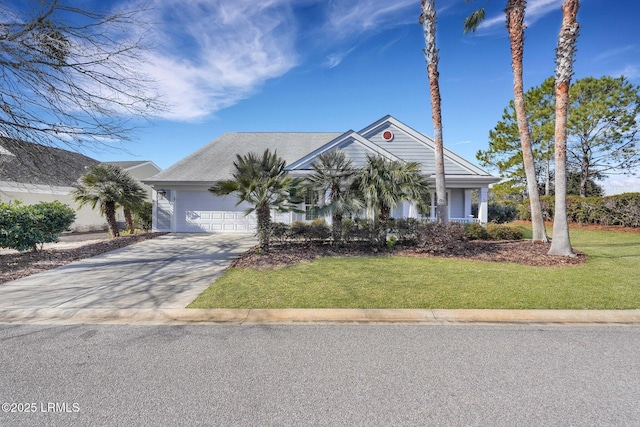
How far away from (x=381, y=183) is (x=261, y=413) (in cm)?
754

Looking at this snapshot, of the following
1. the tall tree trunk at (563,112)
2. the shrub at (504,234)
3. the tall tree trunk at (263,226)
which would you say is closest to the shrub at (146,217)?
the tall tree trunk at (263,226)

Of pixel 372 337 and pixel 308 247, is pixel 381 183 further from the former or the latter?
pixel 372 337

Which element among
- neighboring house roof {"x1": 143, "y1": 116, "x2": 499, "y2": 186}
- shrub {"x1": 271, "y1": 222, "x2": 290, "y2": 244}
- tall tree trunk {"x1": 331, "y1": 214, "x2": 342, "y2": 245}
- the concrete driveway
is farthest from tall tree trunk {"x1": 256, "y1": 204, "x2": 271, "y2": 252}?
neighboring house roof {"x1": 143, "y1": 116, "x2": 499, "y2": 186}

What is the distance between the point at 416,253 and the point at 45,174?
35.0 ft

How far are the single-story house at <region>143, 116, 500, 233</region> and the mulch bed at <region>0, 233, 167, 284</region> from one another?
4079mm

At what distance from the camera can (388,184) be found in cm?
909

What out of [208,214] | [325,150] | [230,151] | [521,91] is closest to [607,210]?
[521,91]

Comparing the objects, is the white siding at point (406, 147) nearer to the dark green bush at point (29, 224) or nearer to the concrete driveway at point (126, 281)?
the concrete driveway at point (126, 281)

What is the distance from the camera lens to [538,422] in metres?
2.38

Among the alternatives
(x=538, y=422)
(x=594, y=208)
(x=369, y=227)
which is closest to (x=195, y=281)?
(x=369, y=227)

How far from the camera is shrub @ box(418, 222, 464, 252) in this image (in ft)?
30.4

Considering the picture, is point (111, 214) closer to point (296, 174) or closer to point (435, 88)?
point (296, 174)

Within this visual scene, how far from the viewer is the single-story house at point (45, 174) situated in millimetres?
6941

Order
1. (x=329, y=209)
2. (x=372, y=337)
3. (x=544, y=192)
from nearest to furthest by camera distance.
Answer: (x=372, y=337)
(x=329, y=209)
(x=544, y=192)
